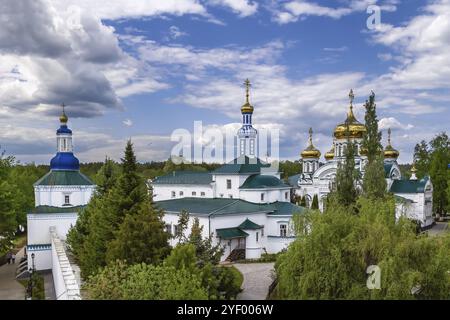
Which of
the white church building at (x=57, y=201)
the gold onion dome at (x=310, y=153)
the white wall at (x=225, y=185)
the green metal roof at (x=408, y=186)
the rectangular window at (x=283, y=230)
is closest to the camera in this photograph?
the white church building at (x=57, y=201)

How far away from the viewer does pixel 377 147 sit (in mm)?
24406

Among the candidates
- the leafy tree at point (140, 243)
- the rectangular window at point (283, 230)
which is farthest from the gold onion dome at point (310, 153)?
the leafy tree at point (140, 243)

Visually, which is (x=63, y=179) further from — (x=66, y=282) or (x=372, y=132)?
(x=372, y=132)

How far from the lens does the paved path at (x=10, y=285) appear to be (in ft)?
77.5

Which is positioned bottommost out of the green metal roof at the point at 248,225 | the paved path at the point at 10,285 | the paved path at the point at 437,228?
the paved path at the point at 10,285

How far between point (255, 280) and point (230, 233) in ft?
20.0

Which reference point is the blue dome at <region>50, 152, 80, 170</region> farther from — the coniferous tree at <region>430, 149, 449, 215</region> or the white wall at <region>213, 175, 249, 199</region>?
the coniferous tree at <region>430, 149, 449, 215</region>

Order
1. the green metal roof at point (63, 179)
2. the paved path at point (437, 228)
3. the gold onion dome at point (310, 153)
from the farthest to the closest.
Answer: the gold onion dome at point (310, 153) → the paved path at point (437, 228) → the green metal roof at point (63, 179)

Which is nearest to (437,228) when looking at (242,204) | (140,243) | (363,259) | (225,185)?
(225,185)

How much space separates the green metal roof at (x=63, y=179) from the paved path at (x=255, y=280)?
13.8m

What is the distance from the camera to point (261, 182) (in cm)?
3419

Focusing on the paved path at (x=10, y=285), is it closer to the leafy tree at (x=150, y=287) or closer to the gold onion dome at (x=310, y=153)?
the leafy tree at (x=150, y=287)

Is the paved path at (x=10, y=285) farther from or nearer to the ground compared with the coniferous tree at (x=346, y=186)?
nearer to the ground
